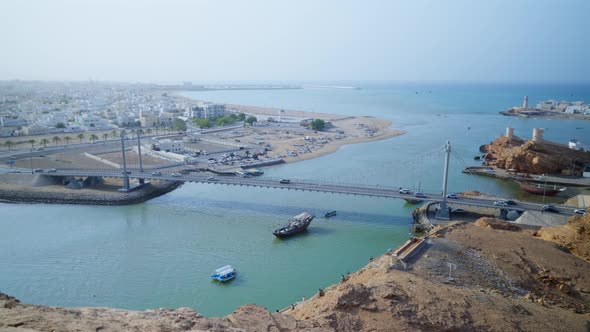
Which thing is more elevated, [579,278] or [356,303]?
[356,303]

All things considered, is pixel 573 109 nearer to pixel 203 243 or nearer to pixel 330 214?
pixel 330 214

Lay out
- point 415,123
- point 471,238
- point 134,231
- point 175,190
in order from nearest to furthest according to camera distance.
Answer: point 471,238, point 134,231, point 175,190, point 415,123

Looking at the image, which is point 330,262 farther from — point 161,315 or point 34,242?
point 34,242

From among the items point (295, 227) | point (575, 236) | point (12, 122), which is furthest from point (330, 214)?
point (12, 122)

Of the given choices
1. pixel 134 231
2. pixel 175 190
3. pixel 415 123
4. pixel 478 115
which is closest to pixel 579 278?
pixel 134 231

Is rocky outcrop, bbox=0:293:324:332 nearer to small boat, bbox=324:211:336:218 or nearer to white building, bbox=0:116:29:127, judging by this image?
small boat, bbox=324:211:336:218

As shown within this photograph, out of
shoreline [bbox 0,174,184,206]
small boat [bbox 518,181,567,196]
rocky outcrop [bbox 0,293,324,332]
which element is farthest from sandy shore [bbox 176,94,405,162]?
rocky outcrop [bbox 0,293,324,332]

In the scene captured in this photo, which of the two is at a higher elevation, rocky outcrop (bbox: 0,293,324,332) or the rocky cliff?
rocky outcrop (bbox: 0,293,324,332)
